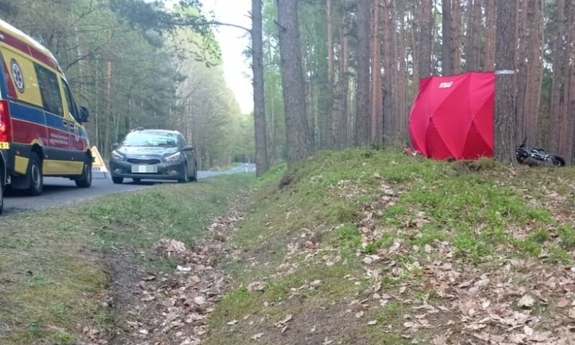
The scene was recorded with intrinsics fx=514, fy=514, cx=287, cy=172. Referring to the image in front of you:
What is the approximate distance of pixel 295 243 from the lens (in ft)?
19.8

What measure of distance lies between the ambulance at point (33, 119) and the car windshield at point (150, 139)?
1.92 metres

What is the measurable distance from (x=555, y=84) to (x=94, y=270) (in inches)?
799

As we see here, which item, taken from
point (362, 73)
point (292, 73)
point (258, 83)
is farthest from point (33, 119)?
point (258, 83)

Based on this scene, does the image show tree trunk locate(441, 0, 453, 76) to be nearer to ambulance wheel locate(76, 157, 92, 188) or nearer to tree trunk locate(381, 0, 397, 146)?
tree trunk locate(381, 0, 397, 146)

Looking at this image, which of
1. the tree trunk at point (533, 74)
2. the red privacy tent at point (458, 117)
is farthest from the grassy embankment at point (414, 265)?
the tree trunk at point (533, 74)

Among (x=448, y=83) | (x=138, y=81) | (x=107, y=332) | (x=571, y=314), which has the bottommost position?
(x=107, y=332)

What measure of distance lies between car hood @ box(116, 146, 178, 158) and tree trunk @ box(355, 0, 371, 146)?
561cm

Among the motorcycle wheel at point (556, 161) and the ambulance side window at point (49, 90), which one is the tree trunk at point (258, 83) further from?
the motorcycle wheel at point (556, 161)

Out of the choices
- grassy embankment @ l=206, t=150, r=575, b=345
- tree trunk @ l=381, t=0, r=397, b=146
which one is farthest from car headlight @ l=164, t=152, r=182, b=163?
tree trunk @ l=381, t=0, r=397, b=146

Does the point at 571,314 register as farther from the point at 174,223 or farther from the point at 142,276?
the point at 174,223

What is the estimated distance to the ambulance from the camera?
25.3 feet

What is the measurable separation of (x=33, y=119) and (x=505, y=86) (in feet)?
25.9

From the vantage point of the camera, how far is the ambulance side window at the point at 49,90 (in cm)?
969

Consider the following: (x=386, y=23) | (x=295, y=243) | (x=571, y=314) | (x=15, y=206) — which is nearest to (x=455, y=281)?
(x=571, y=314)
